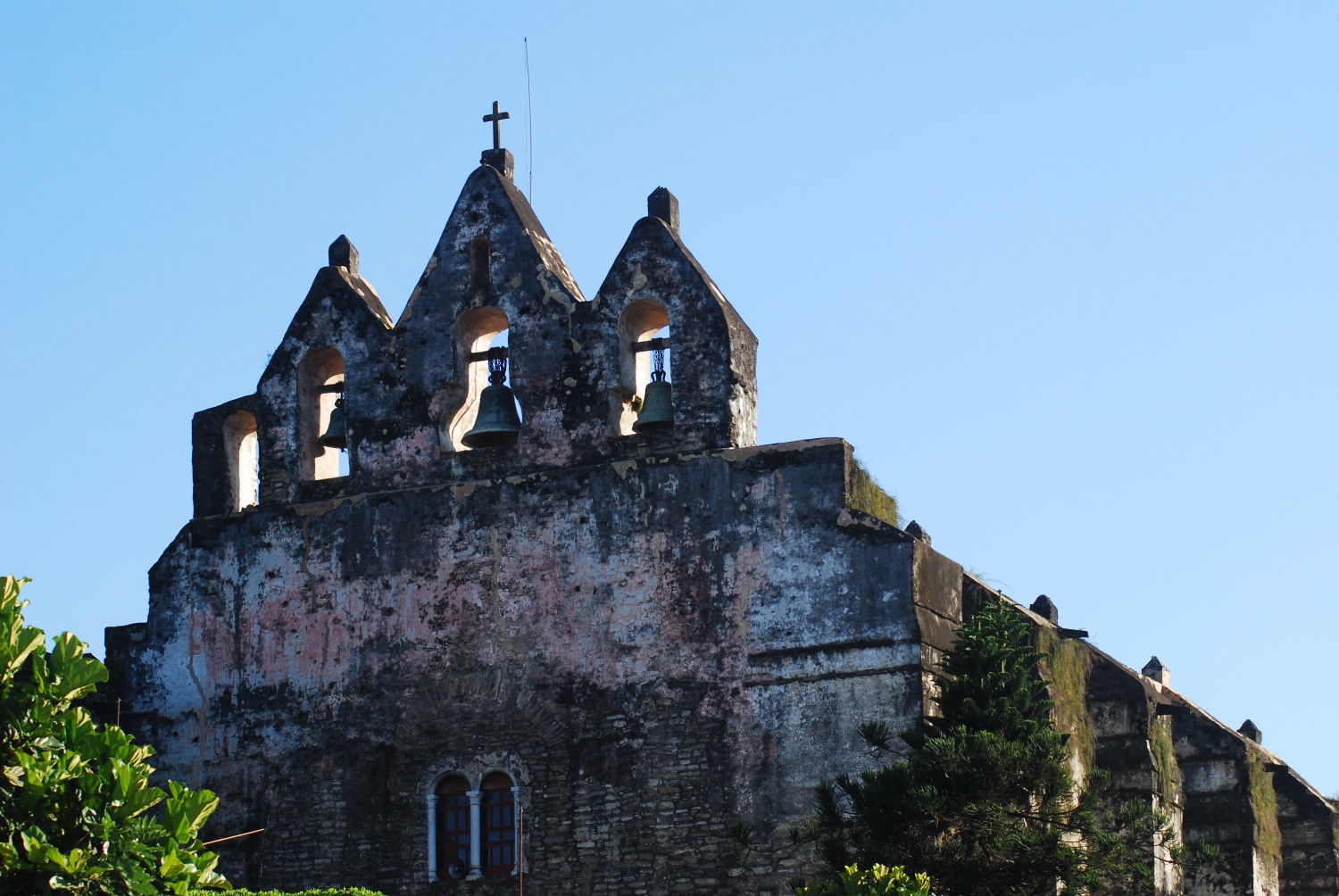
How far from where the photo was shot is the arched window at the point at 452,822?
2133cm

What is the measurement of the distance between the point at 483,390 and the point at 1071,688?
725 cm

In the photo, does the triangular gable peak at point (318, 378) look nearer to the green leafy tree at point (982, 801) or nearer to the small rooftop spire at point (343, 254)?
the small rooftop spire at point (343, 254)

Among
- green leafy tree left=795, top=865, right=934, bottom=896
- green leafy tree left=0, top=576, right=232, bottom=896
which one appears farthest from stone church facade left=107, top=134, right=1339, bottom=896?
green leafy tree left=0, top=576, right=232, bottom=896

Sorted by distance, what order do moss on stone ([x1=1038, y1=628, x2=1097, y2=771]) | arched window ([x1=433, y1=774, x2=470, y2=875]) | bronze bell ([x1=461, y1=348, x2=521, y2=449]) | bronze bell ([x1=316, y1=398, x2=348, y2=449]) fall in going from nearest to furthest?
arched window ([x1=433, y1=774, x2=470, y2=875]) < bronze bell ([x1=461, y1=348, x2=521, y2=449]) < moss on stone ([x1=1038, y1=628, x2=1097, y2=771]) < bronze bell ([x1=316, y1=398, x2=348, y2=449])

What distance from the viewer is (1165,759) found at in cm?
2480

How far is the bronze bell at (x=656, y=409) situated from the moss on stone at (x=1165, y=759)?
265 inches

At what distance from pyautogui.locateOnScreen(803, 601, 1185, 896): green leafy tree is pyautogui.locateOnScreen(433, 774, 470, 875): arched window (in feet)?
12.0

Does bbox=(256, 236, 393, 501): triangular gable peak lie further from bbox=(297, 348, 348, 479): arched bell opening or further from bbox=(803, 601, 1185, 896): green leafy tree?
bbox=(803, 601, 1185, 896): green leafy tree

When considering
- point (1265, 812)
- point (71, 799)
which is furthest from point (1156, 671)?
point (71, 799)

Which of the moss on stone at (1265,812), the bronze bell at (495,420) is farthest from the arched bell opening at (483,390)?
the moss on stone at (1265,812)

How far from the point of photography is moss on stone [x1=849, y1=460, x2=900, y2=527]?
21125 millimetres

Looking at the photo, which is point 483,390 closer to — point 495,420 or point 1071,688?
point 495,420

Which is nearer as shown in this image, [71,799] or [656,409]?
[71,799]

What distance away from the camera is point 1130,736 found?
77.5 ft
